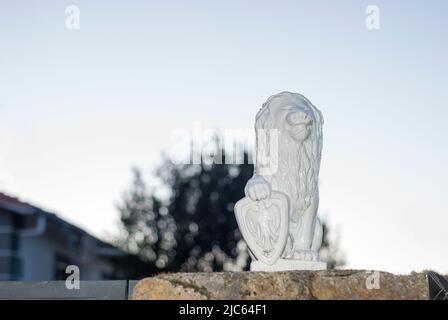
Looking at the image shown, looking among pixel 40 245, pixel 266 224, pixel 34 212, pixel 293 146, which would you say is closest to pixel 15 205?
pixel 34 212

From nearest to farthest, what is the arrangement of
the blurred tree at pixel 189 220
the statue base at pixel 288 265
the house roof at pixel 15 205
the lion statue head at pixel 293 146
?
the statue base at pixel 288 265
the lion statue head at pixel 293 146
the house roof at pixel 15 205
the blurred tree at pixel 189 220

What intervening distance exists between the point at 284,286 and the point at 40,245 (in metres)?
21.8

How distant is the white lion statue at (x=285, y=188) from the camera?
886 cm

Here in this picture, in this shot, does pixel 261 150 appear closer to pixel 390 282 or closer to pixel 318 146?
pixel 318 146

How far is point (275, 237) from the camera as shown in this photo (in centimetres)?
887

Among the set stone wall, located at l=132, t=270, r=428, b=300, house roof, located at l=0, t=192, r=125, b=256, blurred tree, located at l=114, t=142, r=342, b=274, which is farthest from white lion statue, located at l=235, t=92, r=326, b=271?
blurred tree, located at l=114, t=142, r=342, b=274

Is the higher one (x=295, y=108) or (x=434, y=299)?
(x=295, y=108)

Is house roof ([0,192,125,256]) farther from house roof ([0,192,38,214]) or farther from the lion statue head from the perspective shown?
the lion statue head

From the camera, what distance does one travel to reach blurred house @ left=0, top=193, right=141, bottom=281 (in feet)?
87.7

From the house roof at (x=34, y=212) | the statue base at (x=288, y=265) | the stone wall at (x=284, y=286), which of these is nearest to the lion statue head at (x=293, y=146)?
the statue base at (x=288, y=265)

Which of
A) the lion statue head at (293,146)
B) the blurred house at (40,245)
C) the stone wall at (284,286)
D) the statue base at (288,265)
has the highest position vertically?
the lion statue head at (293,146)

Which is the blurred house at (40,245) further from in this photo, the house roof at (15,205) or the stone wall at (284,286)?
the stone wall at (284,286)
